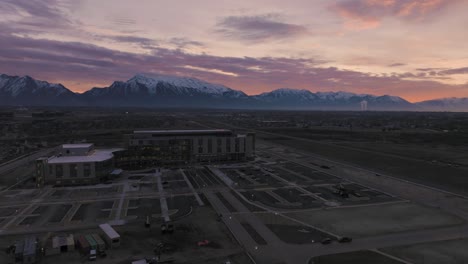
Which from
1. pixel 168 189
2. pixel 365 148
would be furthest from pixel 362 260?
pixel 365 148

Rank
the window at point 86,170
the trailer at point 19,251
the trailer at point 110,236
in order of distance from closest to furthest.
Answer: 1. the trailer at point 19,251
2. the trailer at point 110,236
3. the window at point 86,170

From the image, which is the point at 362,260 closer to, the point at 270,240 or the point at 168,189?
the point at 270,240

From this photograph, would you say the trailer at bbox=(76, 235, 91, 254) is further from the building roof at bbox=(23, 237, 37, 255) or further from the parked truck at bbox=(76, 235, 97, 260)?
the building roof at bbox=(23, 237, 37, 255)

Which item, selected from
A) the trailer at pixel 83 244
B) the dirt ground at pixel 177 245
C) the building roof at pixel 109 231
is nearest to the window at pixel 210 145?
the dirt ground at pixel 177 245

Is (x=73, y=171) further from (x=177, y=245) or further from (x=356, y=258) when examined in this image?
(x=356, y=258)

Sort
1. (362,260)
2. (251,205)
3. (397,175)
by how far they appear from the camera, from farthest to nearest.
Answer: (397,175) → (251,205) → (362,260)

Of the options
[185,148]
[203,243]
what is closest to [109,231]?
[203,243]

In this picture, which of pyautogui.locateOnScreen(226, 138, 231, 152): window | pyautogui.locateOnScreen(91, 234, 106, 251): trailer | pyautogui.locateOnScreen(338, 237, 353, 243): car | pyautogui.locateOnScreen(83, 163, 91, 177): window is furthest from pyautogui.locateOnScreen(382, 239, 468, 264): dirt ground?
pyautogui.locateOnScreen(226, 138, 231, 152): window

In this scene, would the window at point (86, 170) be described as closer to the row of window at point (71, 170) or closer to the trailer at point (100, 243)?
the row of window at point (71, 170)

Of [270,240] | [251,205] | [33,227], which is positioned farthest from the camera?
[251,205]

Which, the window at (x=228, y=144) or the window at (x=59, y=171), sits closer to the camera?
the window at (x=59, y=171)
